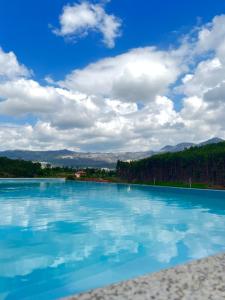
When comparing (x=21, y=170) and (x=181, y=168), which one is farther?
(x=21, y=170)

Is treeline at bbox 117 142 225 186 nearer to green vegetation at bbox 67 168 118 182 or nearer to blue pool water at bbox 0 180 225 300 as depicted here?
green vegetation at bbox 67 168 118 182

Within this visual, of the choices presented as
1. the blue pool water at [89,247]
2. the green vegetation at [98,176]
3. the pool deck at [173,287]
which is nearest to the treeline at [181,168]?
the green vegetation at [98,176]

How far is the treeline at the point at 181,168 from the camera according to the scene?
79.1m

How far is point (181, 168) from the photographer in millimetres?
90188

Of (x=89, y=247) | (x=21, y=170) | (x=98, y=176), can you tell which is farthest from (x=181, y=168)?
(x=89, y=247)

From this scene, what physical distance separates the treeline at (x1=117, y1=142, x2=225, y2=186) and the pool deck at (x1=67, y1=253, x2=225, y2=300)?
7198 cm

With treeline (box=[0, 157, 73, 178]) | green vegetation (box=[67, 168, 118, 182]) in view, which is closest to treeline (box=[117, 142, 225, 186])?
green vegetation (box=[67, 168, 118, 182])

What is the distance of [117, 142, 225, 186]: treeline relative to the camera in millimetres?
79125

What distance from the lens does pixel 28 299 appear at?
10375 millimetres

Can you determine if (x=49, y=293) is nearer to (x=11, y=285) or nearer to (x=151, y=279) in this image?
(x=11, y=285)

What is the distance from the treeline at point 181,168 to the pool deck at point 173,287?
71978 mm

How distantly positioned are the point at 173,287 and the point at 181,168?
84.9 m

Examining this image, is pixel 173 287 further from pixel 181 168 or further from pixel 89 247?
pixel 181 168

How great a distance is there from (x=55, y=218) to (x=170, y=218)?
404 inches
